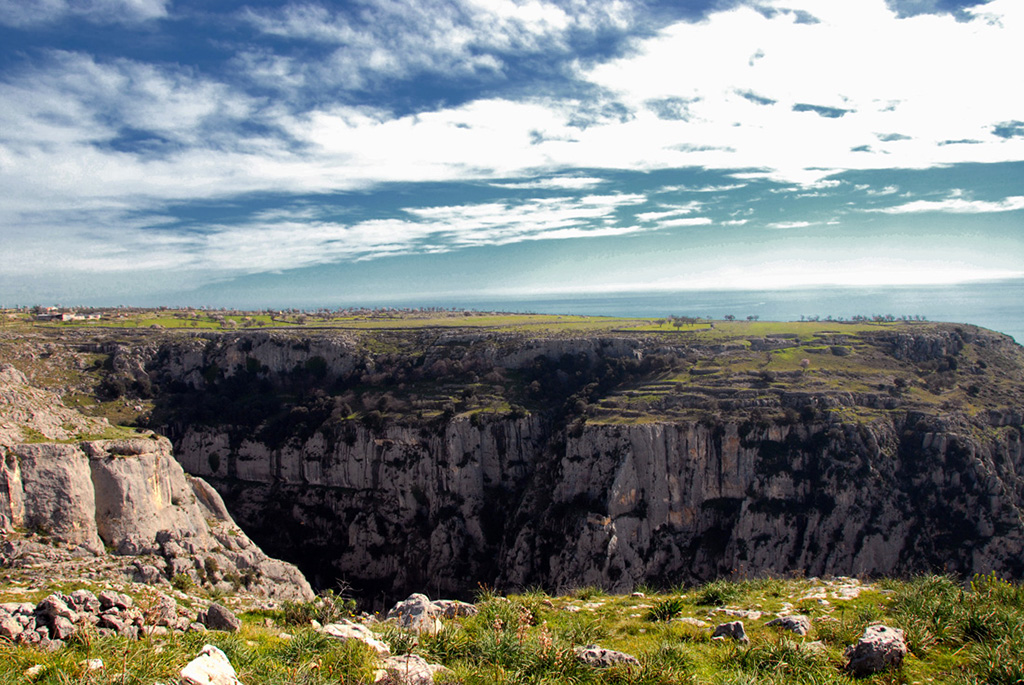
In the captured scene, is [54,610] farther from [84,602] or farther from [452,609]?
[452,609]

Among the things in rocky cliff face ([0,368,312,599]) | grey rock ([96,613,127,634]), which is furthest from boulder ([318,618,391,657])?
rocky cliff face ([0,368,312,599])

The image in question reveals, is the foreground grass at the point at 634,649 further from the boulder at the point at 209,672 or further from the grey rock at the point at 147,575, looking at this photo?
the grey rock at the point at 147,575

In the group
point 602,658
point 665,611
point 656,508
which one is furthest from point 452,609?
point 656,508

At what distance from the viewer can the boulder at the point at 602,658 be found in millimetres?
8630

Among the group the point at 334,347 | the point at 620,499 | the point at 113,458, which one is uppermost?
the point at 334,347

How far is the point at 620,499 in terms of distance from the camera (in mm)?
38656

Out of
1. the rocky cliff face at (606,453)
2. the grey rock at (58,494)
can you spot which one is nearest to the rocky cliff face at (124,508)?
the grey rock at (58,494)

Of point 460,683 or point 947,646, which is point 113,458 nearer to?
point 460,683

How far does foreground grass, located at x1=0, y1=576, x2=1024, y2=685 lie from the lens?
7.67 metres

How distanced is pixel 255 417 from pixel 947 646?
2095 inches

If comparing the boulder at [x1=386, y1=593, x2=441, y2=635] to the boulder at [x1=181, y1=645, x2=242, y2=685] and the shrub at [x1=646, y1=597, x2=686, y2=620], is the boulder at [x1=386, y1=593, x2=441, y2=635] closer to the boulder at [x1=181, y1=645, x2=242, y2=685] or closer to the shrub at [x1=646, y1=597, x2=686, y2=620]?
the boulder at [x1=181, y1=645, x2=242, y2=685]

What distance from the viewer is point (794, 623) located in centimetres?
1134

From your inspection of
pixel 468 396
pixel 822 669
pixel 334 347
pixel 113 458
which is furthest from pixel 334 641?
pixel 334 347

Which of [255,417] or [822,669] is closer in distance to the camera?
[822,669]
